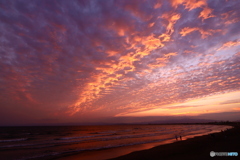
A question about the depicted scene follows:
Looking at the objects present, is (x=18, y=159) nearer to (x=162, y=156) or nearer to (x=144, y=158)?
(x=144, y=158)

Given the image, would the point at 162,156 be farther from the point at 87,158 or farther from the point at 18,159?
the point at 18,159

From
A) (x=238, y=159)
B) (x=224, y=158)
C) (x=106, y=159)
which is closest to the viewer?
(x=238, y=159)

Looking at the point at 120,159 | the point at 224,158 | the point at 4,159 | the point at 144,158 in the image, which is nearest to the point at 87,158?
the point at 120,159

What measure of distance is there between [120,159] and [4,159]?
16246mm

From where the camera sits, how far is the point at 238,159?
12.6m

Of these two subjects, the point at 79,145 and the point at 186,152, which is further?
the point at 79,145

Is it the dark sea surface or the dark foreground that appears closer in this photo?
the dark foreground

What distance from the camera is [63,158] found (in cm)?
1906

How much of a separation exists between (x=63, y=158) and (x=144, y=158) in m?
11.0

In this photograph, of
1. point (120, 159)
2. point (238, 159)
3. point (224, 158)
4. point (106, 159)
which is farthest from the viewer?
point (106, 159)

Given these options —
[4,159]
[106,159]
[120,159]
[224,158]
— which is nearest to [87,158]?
[106,159]

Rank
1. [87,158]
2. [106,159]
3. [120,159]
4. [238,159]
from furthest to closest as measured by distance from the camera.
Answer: [87,158] → [106,159] → [120,159] → [238,159]

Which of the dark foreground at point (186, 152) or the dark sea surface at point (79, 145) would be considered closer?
Result: the dark foreground at point (186, 152)

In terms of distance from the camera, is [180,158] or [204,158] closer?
[204,158]
